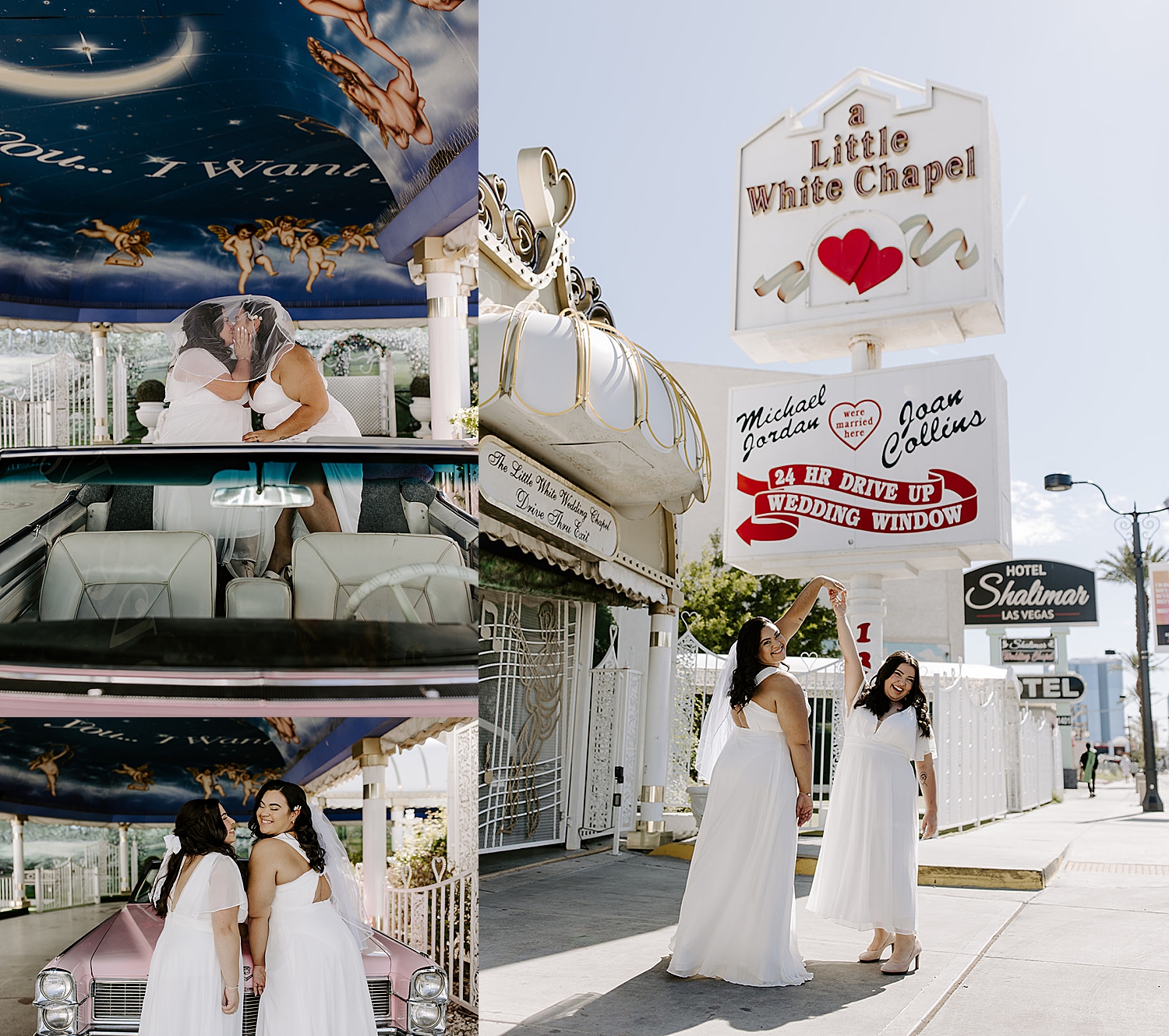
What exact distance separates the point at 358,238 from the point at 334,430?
46 cm

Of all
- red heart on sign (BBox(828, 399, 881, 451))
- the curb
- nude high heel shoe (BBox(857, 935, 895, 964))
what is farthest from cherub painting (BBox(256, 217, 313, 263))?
red heart on sign (BBox(828, 399, 881, 451))

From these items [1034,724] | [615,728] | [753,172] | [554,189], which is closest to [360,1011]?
[554,189]

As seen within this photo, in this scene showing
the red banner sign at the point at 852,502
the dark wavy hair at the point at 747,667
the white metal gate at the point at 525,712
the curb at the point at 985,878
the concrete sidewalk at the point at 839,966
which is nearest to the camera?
the concrete sidewalk at the point at 839,966

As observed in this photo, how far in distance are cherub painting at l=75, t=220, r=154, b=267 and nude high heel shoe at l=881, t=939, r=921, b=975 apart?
362cm

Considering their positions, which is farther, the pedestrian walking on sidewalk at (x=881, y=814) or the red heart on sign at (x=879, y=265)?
the red heart on sign at (x=879, y=265)

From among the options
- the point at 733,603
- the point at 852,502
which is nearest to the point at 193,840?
the point at 852,502

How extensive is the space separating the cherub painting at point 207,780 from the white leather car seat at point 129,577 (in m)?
0.31

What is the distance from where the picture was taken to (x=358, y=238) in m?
2.47

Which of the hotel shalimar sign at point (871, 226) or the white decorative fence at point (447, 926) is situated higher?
the hotel shalimar sign at point (871, 226)

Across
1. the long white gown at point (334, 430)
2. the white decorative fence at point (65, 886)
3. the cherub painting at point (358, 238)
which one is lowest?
the white decorative fence at point (65, 886)

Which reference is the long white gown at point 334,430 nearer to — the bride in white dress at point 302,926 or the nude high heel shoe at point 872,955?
the bride in white dress at point 302,926

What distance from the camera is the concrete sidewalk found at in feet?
11.7

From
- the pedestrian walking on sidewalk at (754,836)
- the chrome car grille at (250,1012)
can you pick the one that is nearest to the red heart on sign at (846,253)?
the pedestrian walking on sidewalk at (754,836)

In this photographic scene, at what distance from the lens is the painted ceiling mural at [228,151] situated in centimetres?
244
